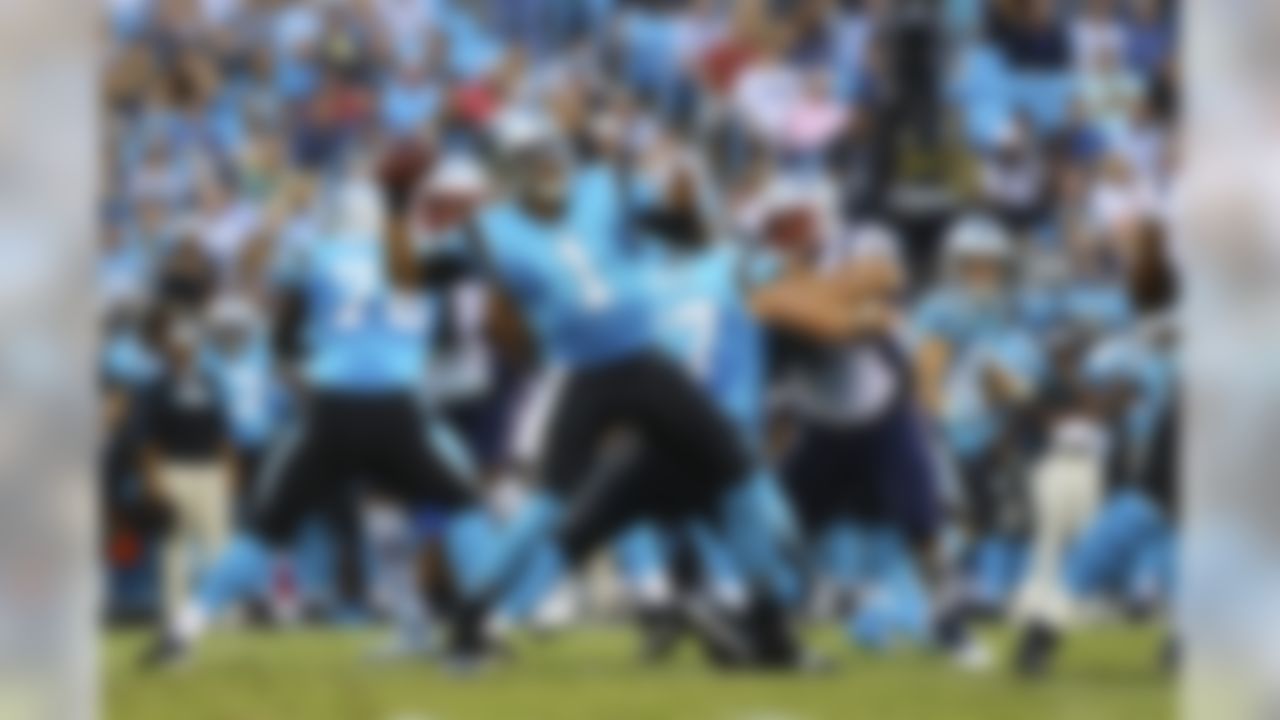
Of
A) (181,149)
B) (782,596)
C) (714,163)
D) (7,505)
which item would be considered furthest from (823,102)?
(7,505)

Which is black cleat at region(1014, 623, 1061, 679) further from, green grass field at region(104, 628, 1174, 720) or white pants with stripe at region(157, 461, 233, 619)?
white pants with stripe at region(157, 461, 233, 619)

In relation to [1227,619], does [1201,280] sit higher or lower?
higher

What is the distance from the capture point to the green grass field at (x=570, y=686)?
10.6 ft

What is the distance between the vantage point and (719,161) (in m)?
3.25

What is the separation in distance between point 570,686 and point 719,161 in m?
0.81

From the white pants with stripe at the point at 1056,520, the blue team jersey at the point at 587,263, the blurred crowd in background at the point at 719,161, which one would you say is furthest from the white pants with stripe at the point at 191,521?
the white pants with stripe at the point at 1056,520

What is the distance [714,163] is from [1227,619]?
1.04 metres

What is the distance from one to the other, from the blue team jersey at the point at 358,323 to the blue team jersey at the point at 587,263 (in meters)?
0.17

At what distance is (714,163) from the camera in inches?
128

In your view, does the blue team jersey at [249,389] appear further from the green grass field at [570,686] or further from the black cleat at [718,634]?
the black cleat at [718,634]

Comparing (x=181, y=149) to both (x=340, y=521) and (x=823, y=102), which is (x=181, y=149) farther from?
(x=823, y=102)

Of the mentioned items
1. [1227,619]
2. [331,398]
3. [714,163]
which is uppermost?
[714,163]

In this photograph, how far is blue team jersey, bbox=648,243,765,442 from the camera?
3242mm

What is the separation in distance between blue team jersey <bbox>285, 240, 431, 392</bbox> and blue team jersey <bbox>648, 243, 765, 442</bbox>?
36 cm
